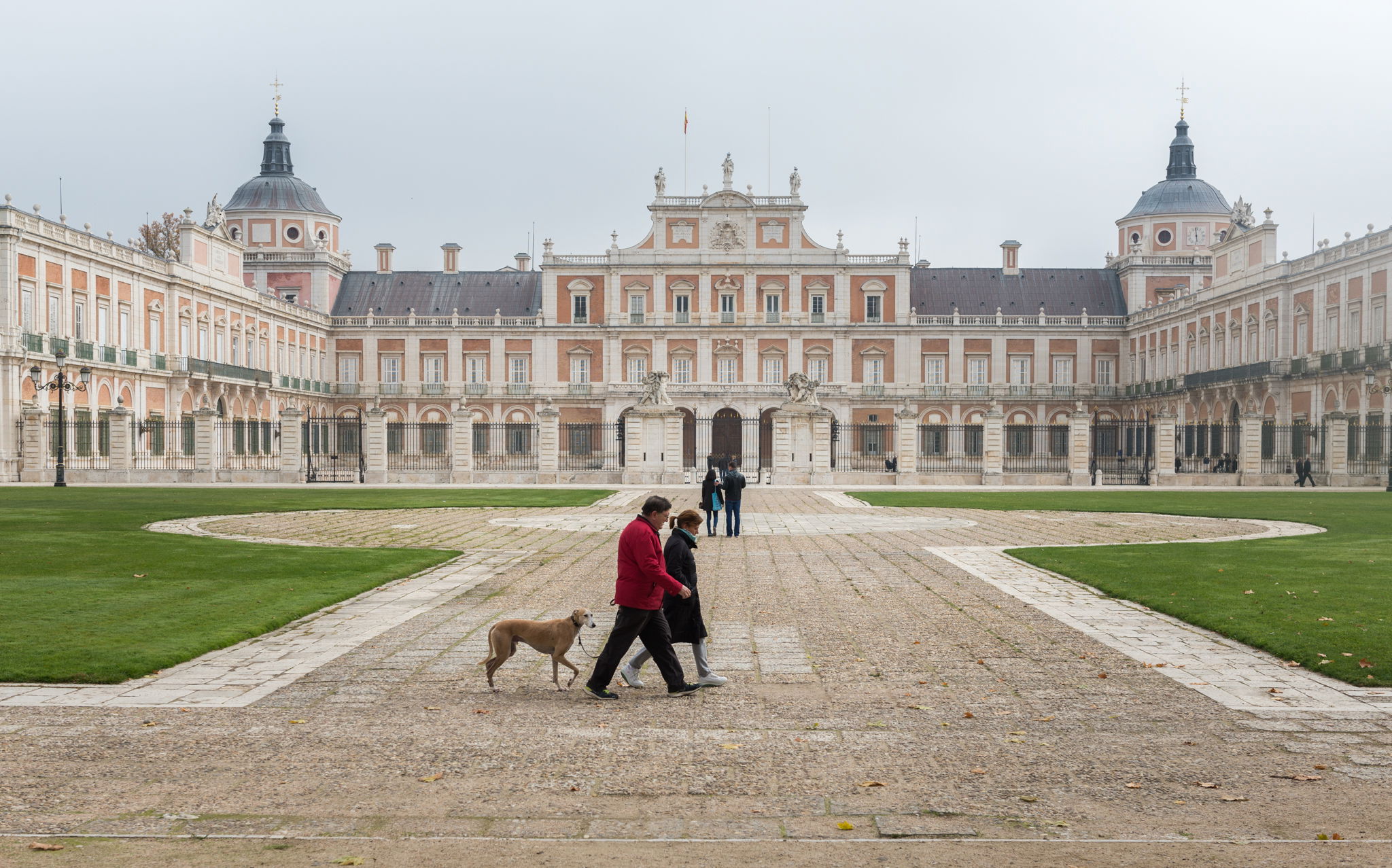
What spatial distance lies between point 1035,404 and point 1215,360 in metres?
12.0

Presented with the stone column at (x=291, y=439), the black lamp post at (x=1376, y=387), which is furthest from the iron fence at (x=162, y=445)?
the black lamp post at (x=1376, y=387)

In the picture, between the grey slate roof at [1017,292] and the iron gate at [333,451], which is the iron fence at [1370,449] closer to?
the grey slate roof at [1017,292]

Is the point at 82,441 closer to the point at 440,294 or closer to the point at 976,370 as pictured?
the point at 440,294

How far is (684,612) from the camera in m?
7.83

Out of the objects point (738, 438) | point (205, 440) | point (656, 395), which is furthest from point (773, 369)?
point (205, 440)

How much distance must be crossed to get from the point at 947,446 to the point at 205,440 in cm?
3584

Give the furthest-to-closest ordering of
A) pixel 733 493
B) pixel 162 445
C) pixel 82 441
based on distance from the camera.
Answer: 1. pixel 162 445
2. pixel 82 441
3. pixel 733 493

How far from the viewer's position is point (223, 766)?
5.88 m

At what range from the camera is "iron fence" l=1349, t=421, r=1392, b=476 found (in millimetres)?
37594

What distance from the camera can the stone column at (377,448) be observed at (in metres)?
37.3

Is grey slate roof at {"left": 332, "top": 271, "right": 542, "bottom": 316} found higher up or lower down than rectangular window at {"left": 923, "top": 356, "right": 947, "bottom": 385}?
higher up

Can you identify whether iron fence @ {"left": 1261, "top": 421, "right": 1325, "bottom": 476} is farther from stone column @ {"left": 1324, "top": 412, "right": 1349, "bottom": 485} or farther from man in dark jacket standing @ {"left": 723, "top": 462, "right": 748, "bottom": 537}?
man in dark jacket standing @ {"left": 723, "top": 462, "right": 748, "bottom": 537}

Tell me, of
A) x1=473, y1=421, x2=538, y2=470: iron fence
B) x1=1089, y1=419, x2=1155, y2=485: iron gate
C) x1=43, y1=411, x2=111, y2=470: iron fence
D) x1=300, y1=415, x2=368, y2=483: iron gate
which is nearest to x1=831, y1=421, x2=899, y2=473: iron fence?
x1=1089, y1=419, x2=1155, y2=485: iron gate

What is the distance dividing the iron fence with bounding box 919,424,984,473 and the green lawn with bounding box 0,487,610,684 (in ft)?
144
